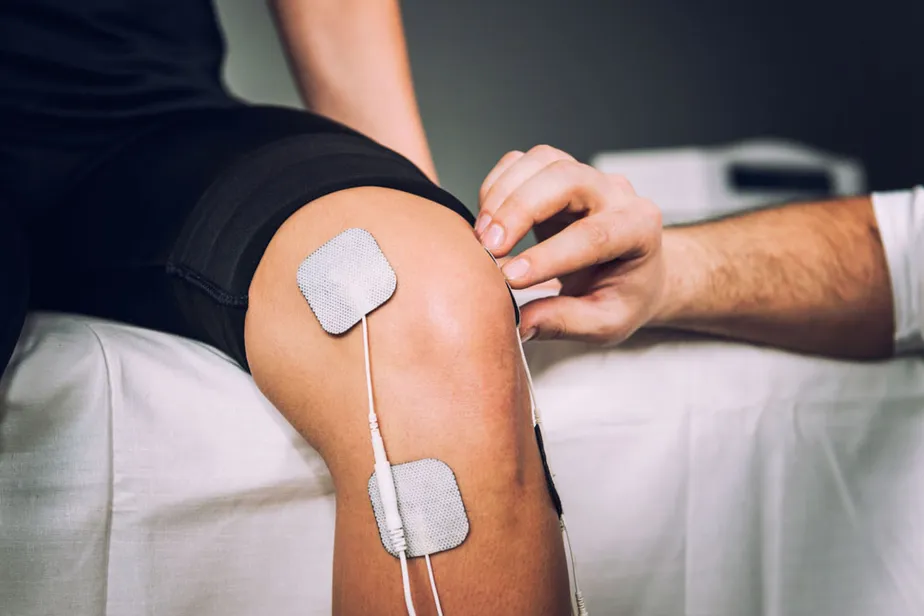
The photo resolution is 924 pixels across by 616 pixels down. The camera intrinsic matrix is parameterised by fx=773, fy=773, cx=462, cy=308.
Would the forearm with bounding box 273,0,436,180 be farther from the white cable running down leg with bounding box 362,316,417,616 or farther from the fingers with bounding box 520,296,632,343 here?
the white cable running down leg with bounding box 362,316,417,616

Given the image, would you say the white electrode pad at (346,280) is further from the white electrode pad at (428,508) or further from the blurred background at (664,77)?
the blurred background at (664,77)

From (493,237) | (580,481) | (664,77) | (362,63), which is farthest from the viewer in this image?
(664,77)

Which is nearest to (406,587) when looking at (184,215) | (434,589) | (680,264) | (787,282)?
(434,589)

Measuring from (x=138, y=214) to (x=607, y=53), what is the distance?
2207mm

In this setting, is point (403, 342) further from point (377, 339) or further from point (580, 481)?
point (580, 481)

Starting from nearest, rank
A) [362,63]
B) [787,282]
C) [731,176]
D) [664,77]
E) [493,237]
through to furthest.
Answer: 1. [493,237]
2. [787,282]
3. [362,63]
4. [731,176]
5. [664,77]

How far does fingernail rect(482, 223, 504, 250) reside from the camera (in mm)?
599

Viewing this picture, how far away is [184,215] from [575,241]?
1.06ft

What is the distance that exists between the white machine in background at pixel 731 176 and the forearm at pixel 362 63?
1.47m

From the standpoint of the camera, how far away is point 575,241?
627 millimetres

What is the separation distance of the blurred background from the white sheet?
1.75m

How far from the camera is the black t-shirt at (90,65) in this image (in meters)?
0.74

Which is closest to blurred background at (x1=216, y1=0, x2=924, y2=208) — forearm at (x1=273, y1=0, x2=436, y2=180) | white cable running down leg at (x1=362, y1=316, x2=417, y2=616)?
forearm at (x1=273, y1=0, x2=436, y2=180)

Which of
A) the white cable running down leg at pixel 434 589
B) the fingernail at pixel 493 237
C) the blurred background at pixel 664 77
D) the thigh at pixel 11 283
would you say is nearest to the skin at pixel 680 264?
the fingernail at pixel 493 237
